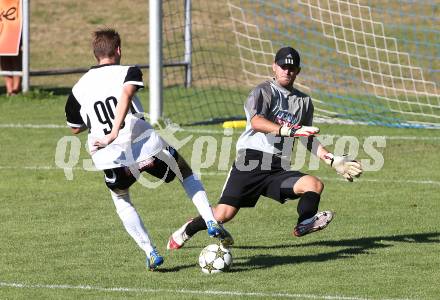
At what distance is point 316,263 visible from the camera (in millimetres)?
9109

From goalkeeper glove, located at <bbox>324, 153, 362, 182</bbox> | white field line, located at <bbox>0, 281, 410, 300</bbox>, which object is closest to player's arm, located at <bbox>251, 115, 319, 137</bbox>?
goalkeeper glove, located at <bbox>324, 153, 362, 182</bbox>

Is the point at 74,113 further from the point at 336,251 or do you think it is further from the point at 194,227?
the point at 336,251

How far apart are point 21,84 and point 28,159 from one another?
6.44m

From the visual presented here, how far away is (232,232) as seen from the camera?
10.6 meters

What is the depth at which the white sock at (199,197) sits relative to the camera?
884cm

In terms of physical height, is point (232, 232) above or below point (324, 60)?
above

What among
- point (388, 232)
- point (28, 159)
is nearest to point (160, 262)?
point (388, 232)

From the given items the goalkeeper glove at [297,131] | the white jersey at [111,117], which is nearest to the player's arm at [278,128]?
the goalkeeper glove at [297,131]

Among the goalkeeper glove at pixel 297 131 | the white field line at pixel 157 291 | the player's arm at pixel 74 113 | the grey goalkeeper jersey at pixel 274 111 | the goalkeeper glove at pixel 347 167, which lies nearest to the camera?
the white field line at pixel 157 291

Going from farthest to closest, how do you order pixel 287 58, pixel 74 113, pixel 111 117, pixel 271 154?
pixel 271 154
pixel 287 58
pixel 74 113
pixel 111 117

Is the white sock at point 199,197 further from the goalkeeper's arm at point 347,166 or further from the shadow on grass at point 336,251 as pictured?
the goalkeeper's arm at point 347,166

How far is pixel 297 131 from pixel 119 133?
1.39 metres

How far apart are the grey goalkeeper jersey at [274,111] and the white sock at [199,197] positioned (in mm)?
839

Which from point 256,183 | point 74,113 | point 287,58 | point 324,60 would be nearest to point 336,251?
point 256,183
